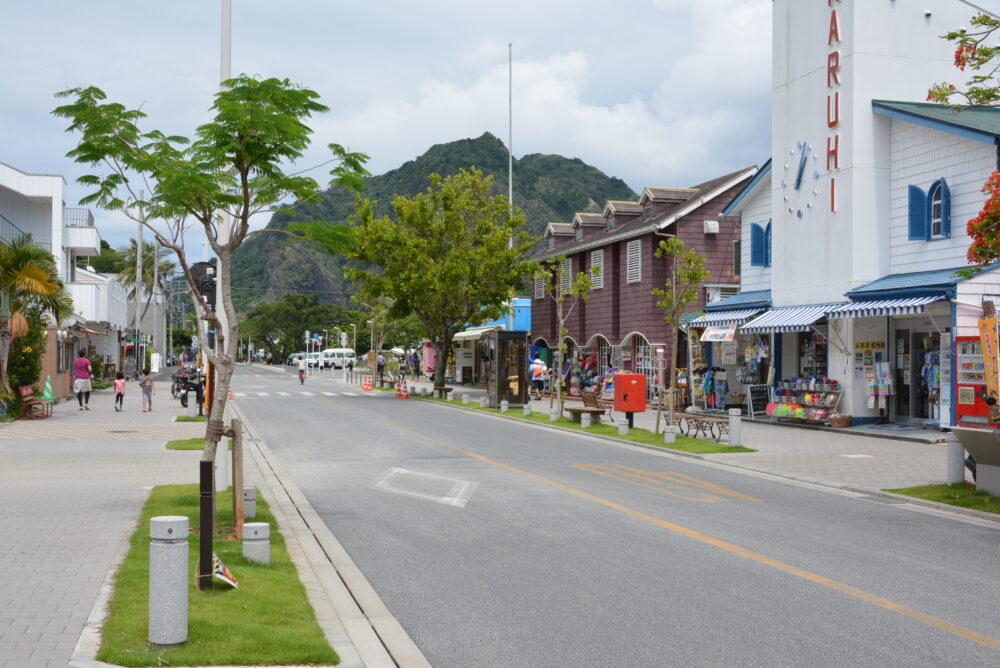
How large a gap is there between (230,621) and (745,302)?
82.6ft

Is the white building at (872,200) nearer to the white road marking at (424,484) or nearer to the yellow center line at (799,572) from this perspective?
the yellow center line at (799,572)

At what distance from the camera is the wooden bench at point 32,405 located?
88.8 ft

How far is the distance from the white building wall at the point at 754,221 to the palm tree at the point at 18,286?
21.2 metres

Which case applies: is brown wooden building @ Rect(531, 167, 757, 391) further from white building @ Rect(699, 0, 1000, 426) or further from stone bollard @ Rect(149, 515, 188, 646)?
stone bollard @ Rect(149, 515, 188, 646)

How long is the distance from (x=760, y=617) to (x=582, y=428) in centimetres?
1806

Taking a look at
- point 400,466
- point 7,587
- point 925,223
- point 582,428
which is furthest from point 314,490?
point 925,223

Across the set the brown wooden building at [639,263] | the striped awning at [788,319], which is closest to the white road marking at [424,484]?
the striped awning at [788,319]

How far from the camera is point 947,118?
73.6 feet

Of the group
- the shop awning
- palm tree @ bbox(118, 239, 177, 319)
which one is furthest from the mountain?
the shop awning

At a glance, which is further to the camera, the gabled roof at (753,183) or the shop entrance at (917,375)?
the gabled roof at (753,183)

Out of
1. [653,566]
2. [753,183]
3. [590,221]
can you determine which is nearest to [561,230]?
[590,221]

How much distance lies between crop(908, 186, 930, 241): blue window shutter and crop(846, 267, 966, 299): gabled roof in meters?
0.92

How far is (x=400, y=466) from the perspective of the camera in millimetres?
16516

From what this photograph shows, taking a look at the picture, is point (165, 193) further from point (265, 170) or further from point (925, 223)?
point (925, 223)
